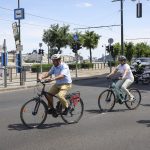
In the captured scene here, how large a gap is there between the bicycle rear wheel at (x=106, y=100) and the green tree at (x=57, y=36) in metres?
52.7

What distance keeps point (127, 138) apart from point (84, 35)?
207 ft

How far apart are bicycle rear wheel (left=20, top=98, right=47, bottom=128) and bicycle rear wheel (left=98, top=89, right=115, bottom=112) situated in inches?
115

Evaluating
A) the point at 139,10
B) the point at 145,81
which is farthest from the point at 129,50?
the point at 145,81

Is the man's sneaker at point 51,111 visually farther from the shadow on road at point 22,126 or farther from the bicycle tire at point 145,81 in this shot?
→ the bicycle tire at point 145,81

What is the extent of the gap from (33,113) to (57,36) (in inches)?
2188

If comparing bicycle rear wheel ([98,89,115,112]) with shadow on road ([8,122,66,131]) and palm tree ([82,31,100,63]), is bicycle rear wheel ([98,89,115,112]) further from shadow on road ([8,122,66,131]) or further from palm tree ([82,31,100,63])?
palm tree ([82,31,100,63])

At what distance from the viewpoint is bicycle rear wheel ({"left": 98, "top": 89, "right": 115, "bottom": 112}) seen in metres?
11.8

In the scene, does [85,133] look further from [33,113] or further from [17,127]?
[17,127]

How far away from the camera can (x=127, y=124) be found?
978cm

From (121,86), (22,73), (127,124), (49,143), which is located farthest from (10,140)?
(22,73)

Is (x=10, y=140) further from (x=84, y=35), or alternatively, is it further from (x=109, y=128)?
(x=84, y=35)

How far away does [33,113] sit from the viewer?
9141 mm

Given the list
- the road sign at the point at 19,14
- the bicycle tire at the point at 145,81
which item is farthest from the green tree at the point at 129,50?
the road sign at the point at 19,14

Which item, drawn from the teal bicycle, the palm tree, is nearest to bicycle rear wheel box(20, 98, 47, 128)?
the teal bicycle
